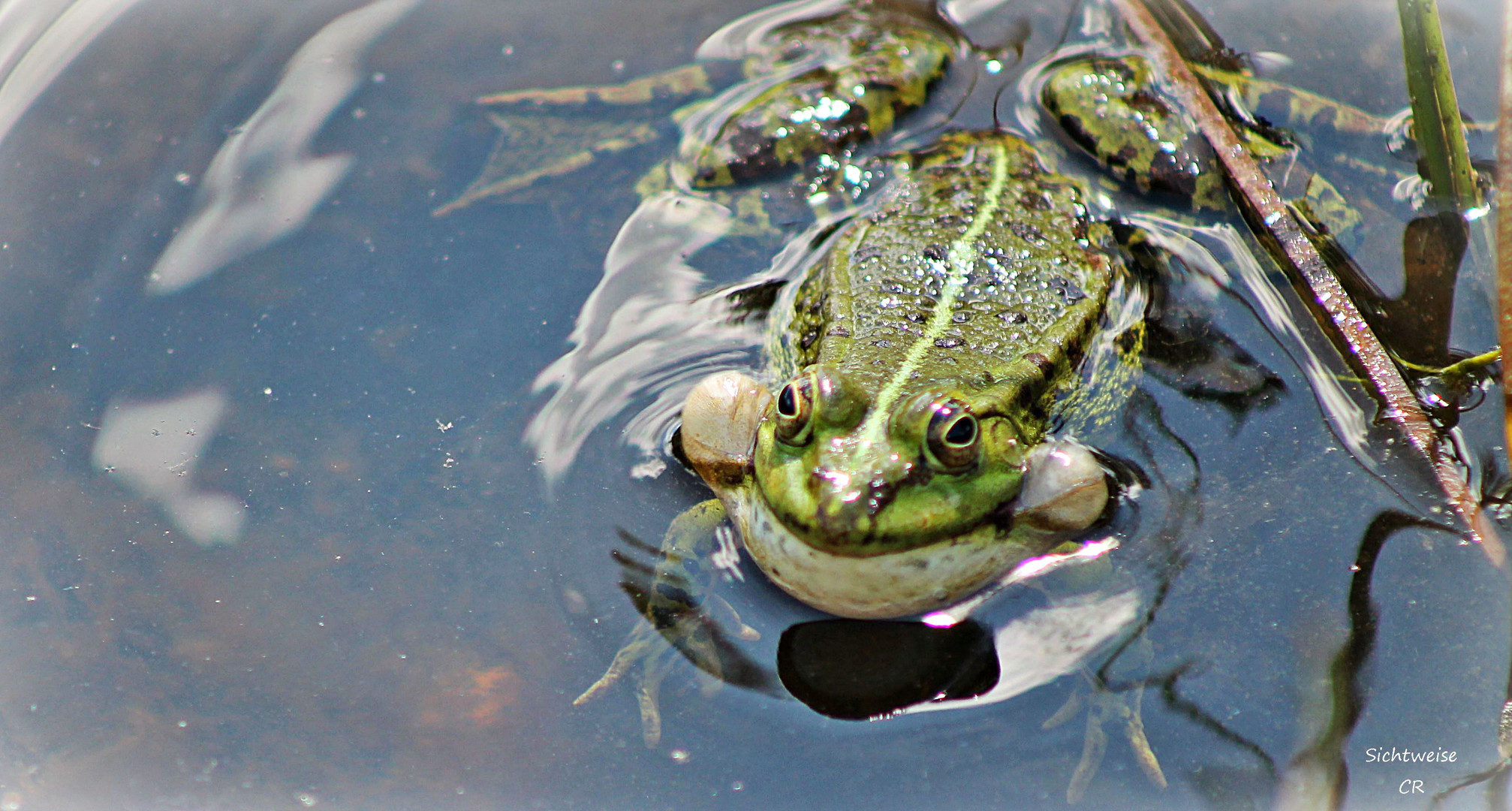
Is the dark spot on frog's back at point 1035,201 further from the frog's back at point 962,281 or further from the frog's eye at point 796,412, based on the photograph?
the frog's eye at point 796,412

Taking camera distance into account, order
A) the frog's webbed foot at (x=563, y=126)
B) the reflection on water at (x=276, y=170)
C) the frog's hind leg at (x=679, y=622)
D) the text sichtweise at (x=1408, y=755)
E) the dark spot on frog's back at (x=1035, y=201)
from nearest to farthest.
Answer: the text sichtweise at (x=1408, y=755), the frog's hind leg at (x=679, y=622), the dark spot on frog's back at (x=1035, y=201), the reflection on water at (x=276, y=170), the frog's webbed foot at (x=563, y=126)

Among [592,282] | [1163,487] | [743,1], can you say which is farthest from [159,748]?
[743,1]

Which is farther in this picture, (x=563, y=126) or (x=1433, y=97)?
(x=563, y=126)

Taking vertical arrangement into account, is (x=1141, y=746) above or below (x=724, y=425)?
below

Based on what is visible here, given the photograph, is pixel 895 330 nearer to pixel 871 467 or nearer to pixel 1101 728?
pixel 871 467

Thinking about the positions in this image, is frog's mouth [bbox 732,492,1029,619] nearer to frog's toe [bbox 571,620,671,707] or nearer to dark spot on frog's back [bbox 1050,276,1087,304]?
frog's toe [bbox 571,620,671,707]

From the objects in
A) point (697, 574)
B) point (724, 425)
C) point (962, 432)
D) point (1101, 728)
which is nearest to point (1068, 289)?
point (962, 432)

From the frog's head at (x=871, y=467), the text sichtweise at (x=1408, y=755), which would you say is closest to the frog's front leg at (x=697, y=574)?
the frog's head at (x=871, y=467)
